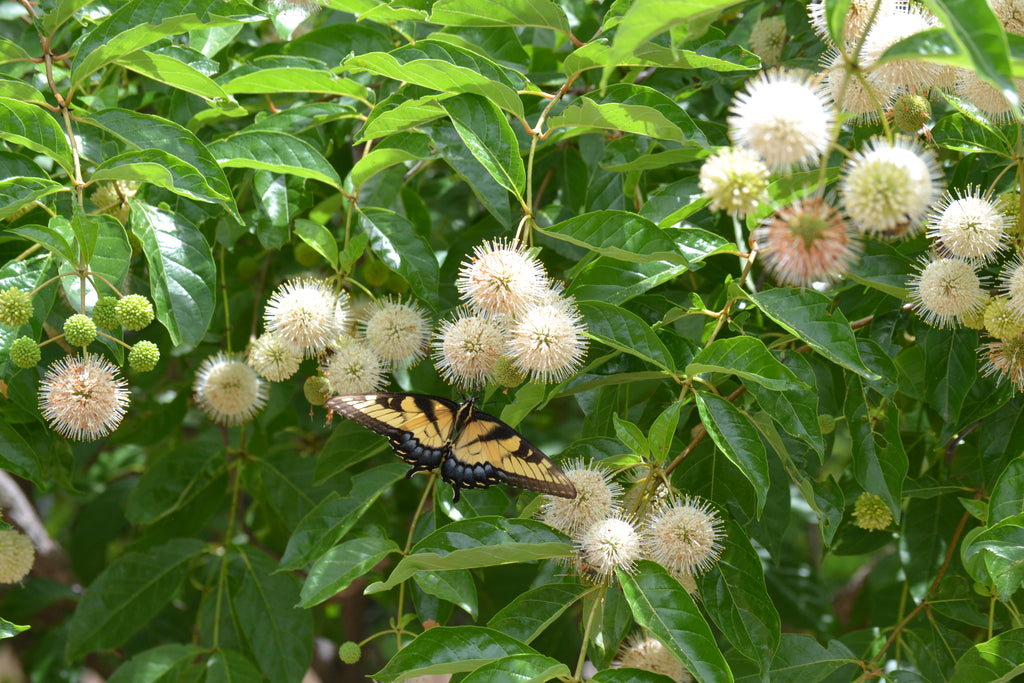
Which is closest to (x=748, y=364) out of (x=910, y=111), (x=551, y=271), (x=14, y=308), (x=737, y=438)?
(x=737, y=438)

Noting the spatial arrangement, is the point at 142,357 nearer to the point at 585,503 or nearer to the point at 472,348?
the point at 472,348

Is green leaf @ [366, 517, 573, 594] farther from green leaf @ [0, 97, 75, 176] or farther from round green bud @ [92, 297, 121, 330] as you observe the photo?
green leaf @ [0, 97, 75, 176]

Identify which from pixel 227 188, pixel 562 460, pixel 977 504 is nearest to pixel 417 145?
pixel 227 188

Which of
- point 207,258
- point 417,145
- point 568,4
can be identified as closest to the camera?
point 207,258

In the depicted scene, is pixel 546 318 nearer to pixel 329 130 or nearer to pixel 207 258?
pixel 207 258

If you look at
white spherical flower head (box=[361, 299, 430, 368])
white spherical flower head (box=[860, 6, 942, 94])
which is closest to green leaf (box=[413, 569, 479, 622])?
white spherical flower head (box=[361, 299, 430, 368])

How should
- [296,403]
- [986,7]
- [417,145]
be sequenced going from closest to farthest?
[986,7], [417,145], [296,403]

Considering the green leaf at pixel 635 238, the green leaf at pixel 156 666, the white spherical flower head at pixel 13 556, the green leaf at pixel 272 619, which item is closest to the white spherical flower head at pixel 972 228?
the green leaf at pixel 635 238
